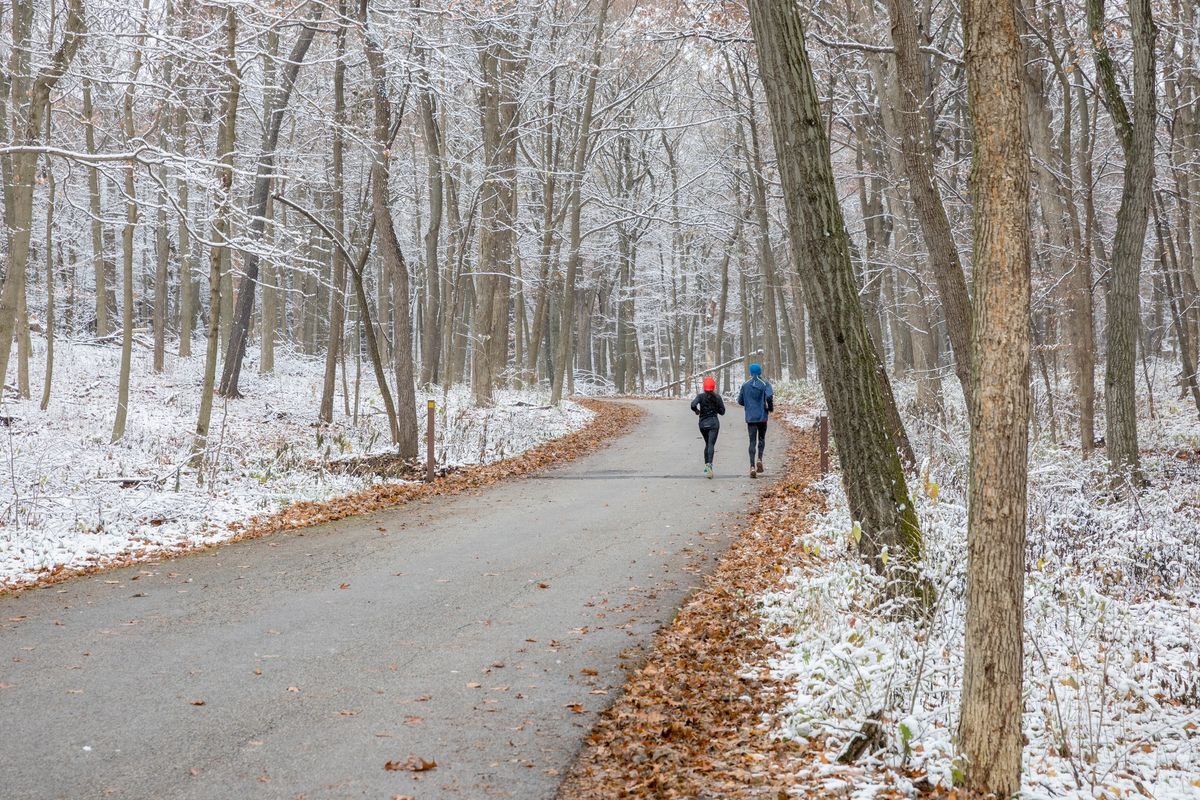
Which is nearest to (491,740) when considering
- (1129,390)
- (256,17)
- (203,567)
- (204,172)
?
(203,567)

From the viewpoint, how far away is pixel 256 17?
46.0ft

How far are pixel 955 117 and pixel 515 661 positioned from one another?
20.9 metres

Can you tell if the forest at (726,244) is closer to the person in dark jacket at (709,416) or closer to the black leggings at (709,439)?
the person in dark jacket at (709,416)

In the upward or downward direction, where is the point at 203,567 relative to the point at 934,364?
downward

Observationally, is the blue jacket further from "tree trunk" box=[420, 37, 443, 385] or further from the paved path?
"tree trunk" box=[420, 37, 443, 385]

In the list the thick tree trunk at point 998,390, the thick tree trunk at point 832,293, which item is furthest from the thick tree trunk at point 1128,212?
the thick tree trunk at point 998,390

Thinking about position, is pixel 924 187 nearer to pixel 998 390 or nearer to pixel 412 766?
pixel 998 390

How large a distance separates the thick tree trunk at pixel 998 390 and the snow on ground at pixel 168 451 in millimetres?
8119

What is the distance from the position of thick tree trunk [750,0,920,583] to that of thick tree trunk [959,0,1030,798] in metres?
2.74

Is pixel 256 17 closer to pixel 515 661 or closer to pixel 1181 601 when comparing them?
pixel 515 661

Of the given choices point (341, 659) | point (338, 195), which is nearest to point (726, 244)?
point (338, 195)

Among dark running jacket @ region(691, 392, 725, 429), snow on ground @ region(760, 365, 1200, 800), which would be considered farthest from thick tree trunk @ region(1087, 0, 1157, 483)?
dark running jacket @ region(691, 392, 725, 429)

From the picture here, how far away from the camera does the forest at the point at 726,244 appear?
16.1ft

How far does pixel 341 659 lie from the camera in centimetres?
605
